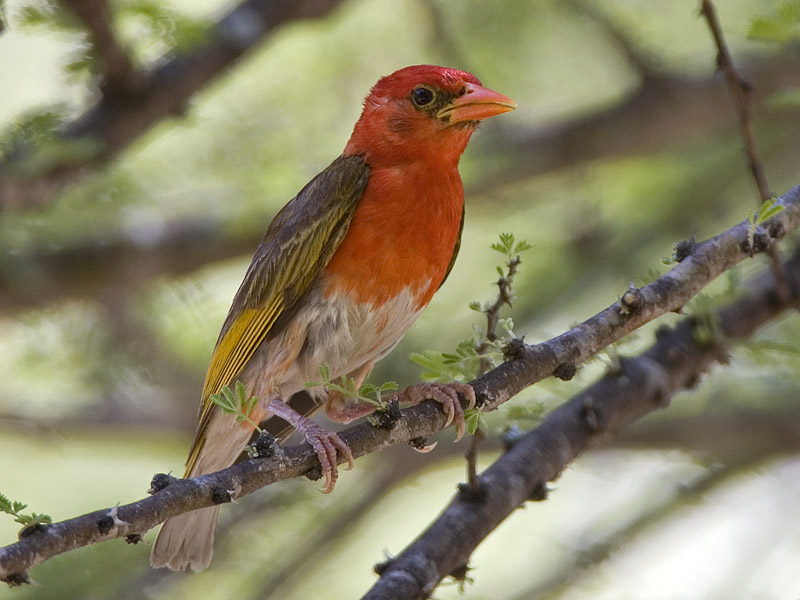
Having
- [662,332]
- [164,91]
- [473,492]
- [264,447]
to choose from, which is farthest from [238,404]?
[164,91]

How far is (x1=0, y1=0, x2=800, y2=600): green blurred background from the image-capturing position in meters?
4.80

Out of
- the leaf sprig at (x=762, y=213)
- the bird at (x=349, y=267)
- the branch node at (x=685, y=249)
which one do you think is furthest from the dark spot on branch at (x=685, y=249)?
the bird at (x=349, y=267)

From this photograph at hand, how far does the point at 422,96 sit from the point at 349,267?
0.77 meters

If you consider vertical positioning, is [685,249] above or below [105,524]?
above

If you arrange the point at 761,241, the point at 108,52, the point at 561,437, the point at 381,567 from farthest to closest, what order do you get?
the point at 108,52 → the point at 561,437 → the point at 381,567 → the point at 761,241

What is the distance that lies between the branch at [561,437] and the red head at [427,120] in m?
1.04

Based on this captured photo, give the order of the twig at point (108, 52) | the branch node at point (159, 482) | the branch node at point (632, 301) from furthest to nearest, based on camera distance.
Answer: the twig at point (108, 52)
the branch node at point (632, 301)
the branch node at point (159, 482)

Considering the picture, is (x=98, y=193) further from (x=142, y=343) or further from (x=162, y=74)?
(x=142, y=343)

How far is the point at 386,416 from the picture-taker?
2629mm

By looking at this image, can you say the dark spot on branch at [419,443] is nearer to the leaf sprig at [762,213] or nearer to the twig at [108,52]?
the leaf sprig at [762,213]

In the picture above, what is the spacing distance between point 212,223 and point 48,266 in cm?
89

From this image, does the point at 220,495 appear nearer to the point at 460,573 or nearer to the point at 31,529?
the point at 31,529

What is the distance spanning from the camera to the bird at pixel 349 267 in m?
3.50

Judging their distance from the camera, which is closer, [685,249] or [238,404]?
[238,404]
